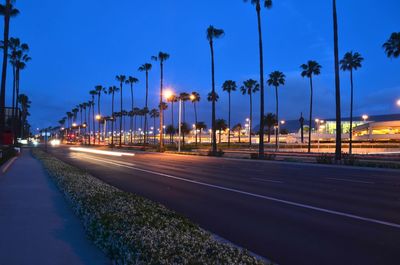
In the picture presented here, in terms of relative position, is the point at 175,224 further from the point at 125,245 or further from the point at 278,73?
the point at 278,73

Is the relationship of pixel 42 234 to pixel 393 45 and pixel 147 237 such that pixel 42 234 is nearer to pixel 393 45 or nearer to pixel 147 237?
pixel 147 237

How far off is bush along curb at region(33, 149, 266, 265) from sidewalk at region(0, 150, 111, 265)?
26cm

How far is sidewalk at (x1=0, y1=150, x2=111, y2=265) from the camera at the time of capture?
6641 mm

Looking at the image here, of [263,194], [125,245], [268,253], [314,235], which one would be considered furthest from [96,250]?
[263,194]

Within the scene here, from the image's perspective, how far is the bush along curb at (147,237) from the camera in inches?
216

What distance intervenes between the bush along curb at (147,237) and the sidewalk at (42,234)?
0.85ft

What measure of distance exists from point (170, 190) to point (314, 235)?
347 inches

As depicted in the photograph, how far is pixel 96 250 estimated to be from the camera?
7.13m

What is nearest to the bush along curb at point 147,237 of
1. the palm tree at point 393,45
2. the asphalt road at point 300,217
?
the asphalt road at point 300,217

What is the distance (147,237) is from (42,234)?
2.93m

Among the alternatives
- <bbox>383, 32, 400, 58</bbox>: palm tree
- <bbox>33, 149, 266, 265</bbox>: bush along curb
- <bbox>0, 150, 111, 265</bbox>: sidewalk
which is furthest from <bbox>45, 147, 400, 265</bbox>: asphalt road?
<bbox>383, 32, 400, 58</bbox>: palm tree

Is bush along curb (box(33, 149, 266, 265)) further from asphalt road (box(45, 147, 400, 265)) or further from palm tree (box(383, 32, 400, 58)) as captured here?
palm tree (box(383, 32, 400, 58))

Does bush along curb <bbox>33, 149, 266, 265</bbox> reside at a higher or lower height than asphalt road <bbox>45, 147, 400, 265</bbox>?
higher

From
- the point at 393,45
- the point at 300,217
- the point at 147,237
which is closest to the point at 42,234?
the point at 147,237
